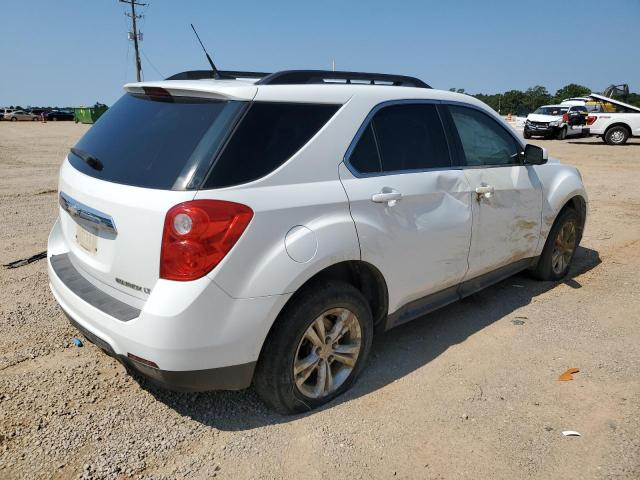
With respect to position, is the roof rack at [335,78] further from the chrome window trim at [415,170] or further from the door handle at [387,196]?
the door handle at [387,196]

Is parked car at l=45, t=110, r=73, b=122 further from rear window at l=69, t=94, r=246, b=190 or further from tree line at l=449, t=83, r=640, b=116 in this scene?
rear window at l=69, t=94, r=246, b=190

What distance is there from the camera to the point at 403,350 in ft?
11.8

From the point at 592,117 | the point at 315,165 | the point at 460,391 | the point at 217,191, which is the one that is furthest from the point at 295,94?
the point at 592,117

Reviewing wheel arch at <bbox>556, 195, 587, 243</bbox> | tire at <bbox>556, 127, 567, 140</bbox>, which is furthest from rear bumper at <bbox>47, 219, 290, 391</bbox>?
tire at <bbox>556, 127, 567, 140</bbox>

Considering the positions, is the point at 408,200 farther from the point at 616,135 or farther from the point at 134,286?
the point at 616,135

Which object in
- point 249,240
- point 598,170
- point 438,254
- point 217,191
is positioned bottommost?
point 598,170

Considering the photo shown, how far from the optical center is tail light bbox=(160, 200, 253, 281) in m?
2.24

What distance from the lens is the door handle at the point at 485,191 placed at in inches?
141

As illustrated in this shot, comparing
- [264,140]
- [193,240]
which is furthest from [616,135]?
[193,240]

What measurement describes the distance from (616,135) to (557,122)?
2.96 meters

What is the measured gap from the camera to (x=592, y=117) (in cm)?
2214

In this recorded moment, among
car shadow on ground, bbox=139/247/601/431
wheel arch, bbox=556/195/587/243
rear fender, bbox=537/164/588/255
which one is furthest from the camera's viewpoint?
wheel arch, bbox=556/195/587/243

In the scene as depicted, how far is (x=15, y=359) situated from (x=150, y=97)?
6.33 feet

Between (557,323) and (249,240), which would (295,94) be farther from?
(557,323)
